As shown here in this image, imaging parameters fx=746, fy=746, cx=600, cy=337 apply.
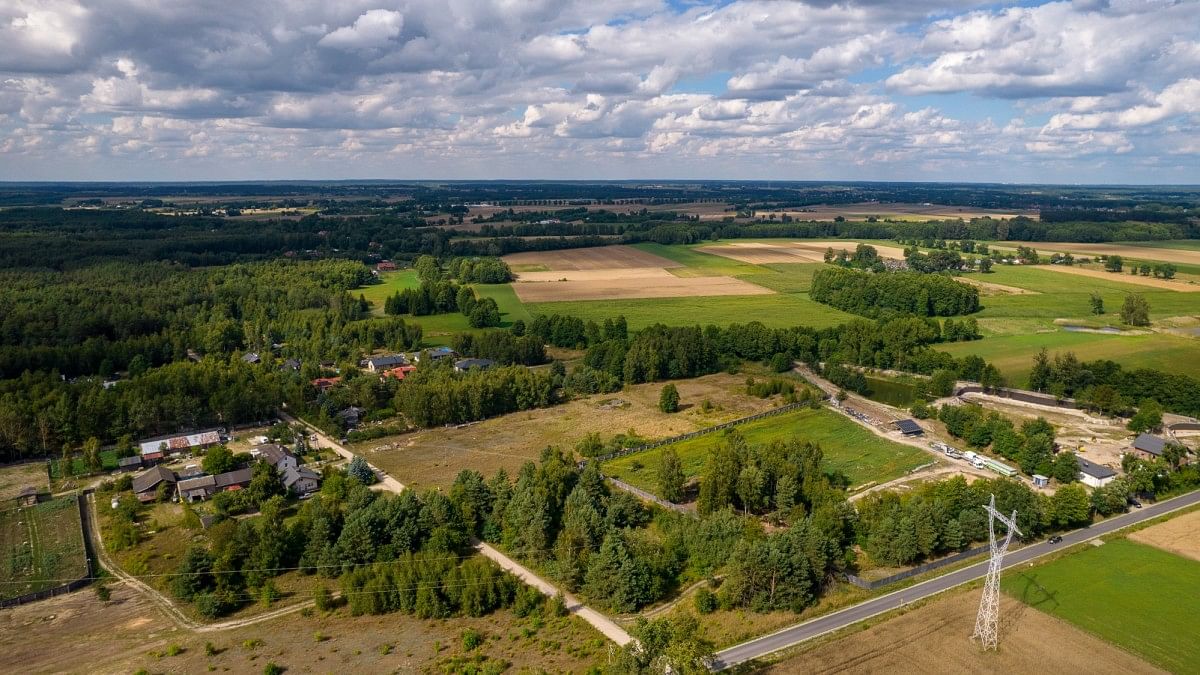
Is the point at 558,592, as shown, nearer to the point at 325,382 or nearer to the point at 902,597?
the point at 902,597

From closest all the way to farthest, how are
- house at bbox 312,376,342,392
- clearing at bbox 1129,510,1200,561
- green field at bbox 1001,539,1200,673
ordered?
1. green field at bbox 1001,539,1200,673
2. clearing at bbox 1129,510,1200,561
3. house at bbox 312,376,342,392

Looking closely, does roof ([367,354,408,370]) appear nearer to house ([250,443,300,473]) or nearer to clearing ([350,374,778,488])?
clearing ([350,374,778,488])

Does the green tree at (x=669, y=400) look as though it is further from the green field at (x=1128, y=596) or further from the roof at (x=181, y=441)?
the roof at (x=181, y=441)

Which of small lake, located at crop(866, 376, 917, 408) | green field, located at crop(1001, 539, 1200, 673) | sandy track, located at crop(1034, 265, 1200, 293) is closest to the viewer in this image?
green field, located at crop(1001, 539, 1200, 673)

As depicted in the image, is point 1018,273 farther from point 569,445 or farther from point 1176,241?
point 569,445

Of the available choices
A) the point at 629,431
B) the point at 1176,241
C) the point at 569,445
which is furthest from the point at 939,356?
the point at 1176,241

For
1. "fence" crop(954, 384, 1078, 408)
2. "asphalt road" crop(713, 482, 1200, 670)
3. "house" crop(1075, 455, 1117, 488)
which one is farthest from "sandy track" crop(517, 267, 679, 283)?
"asphalt road" crop(713, 482, 1200, 670)

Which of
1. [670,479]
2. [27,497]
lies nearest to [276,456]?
[27,497]
